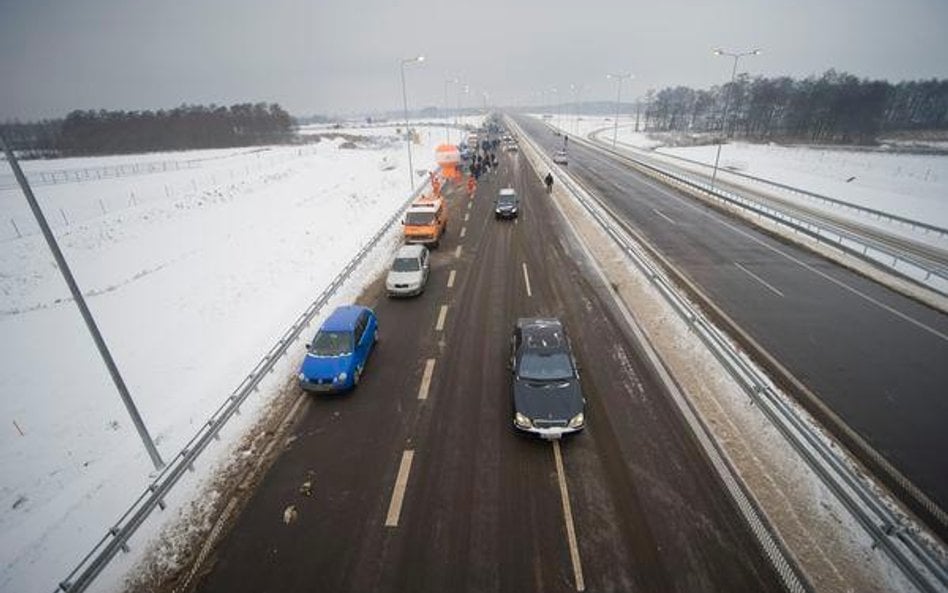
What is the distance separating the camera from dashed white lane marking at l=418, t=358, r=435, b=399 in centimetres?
1254

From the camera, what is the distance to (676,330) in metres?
15.4

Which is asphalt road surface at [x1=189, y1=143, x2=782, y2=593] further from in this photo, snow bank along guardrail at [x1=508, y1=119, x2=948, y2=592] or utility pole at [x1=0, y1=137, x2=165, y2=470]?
utility pole at [x1=0, y1=137, x2=165, y2=470]

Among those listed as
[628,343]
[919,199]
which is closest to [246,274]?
[628,343]

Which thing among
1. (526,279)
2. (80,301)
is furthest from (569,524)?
(526,279)

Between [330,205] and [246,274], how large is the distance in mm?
15925

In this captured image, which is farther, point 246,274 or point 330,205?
point 330,205

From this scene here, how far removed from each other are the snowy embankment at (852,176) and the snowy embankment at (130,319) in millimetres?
35899

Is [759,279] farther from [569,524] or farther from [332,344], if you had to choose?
[332,344]

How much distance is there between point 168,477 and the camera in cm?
939

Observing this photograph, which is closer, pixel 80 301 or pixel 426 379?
pixel 80 301

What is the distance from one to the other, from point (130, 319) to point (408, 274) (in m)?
12.4

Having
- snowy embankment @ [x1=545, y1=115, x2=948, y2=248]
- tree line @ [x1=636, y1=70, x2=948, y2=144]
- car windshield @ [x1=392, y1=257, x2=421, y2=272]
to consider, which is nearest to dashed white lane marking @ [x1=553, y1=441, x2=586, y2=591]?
car windshield @ [x1=392, y1=257, x2=421, y2=272]

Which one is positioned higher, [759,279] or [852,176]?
[759,279]

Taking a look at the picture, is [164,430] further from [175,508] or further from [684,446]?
[684,446]
